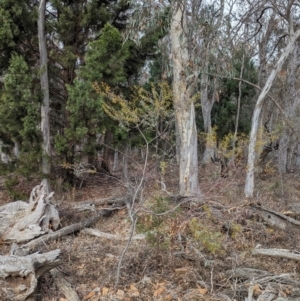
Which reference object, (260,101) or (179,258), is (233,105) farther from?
(179,258)

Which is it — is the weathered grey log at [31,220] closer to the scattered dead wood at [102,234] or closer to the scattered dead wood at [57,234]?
the scattered dead wood at [57,234]

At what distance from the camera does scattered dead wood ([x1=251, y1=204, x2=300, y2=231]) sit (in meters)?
5.61

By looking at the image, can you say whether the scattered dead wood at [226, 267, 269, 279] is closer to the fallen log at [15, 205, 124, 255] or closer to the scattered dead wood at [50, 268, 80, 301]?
the scattered dead wood at [50, 268, 80, 301]

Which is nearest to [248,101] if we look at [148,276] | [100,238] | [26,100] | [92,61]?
[92,61]

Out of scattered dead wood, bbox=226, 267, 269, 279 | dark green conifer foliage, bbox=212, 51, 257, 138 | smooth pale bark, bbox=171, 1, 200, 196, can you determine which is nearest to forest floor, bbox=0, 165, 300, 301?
scattered dead wood, bbox=226, 267, 269, 279

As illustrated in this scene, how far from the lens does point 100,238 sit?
545cm

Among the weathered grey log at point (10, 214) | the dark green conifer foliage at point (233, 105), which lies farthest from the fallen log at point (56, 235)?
the dark green conifer foliage at point (233, 105)

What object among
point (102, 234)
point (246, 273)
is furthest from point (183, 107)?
point (246, 273)

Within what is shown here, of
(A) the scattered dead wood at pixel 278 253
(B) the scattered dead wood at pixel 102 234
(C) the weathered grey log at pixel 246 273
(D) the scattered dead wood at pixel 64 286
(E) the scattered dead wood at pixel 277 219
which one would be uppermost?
(E) the scattered dead wood at pixel 277 219

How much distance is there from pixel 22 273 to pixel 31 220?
6.32 ft

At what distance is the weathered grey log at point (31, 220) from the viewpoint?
→ 202 inches

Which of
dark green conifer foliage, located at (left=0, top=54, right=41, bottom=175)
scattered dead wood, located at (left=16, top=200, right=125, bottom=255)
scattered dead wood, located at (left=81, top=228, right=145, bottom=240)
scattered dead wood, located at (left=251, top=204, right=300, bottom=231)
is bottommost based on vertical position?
scattered dead wood, located at (left=81, top=228, right=145, bottom=240)

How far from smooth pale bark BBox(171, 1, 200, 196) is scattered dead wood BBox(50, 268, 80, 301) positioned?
4243mm

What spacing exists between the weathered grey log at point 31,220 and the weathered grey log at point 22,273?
1530 mm
